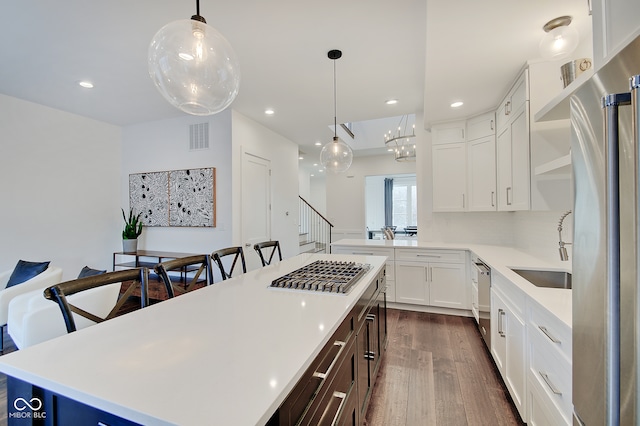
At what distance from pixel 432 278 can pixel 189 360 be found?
10.9ft

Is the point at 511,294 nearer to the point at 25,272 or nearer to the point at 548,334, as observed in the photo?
the point at 548,334

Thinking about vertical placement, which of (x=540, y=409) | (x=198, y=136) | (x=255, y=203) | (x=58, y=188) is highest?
(x=198, y=136)

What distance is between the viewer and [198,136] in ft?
13.7

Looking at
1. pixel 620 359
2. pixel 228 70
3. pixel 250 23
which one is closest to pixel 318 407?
pixel 620 359

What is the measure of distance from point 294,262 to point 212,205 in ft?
6.92

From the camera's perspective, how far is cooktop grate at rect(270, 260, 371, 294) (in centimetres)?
157

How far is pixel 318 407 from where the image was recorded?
0.95 metres

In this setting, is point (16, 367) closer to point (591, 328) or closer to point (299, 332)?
point (299, 332)

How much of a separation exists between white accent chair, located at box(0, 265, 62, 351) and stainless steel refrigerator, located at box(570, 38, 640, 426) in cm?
396

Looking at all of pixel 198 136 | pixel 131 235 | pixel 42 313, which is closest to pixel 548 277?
pixel 42 313

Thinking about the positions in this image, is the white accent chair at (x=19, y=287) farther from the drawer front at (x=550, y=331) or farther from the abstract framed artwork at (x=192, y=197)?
the drawer front at (x=550, y=331)

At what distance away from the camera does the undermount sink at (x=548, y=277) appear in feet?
6.66

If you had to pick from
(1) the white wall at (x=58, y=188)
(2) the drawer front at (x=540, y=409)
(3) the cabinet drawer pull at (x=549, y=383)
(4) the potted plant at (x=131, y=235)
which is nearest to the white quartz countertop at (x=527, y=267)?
(3) the cabinet drawer pull at (x=549, y=383)

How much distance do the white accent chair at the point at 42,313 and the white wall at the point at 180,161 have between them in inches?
62.9
